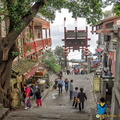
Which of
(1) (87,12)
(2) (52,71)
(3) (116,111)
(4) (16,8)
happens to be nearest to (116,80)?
(3) (116,111)

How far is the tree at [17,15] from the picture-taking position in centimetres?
568

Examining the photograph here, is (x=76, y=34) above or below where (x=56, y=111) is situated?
above

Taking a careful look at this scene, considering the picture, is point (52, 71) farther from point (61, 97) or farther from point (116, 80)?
point (116, 80)

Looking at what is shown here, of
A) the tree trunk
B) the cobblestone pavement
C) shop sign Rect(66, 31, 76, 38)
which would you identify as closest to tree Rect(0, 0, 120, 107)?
the tree trunk

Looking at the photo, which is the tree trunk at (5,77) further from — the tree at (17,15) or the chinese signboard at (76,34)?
the chinese signboard at (76,34)

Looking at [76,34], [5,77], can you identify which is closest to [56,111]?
[5,77]

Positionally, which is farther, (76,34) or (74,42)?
(74,42)

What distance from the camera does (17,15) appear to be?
220 inches

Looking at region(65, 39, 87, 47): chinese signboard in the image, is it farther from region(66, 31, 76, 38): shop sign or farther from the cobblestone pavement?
the cobblestone pavement

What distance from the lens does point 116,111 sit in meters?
5.62

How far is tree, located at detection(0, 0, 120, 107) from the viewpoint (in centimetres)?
568

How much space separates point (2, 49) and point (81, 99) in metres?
4.50

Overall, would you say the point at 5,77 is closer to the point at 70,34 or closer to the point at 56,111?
the point at 56,111

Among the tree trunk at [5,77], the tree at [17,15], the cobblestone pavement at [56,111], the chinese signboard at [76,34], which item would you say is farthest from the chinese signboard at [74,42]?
the tree trunk at [5,77]
